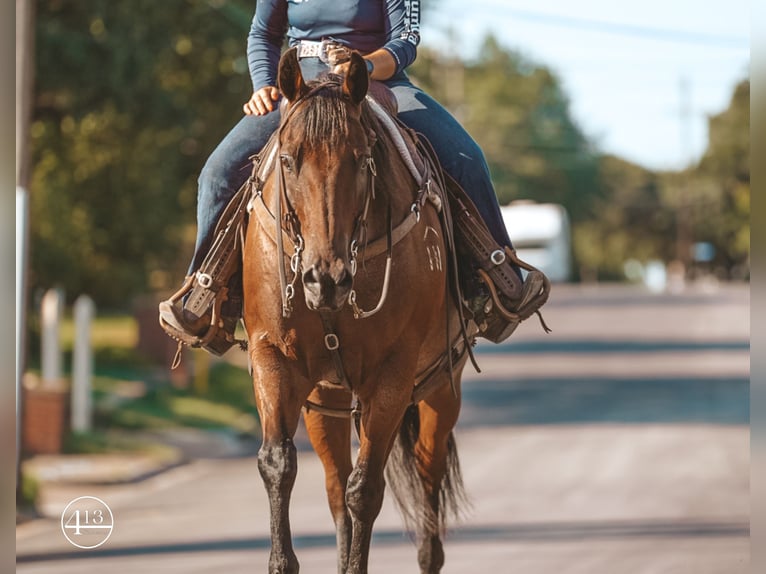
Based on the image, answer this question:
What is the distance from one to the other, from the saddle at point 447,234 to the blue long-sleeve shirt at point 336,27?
0.24m

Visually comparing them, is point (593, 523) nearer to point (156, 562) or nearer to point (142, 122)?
point (156, 562)

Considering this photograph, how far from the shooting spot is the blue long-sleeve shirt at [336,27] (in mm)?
6352

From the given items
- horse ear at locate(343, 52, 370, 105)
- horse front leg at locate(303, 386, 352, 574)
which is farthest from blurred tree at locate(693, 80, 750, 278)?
horse ear at locate(343, 52, 370, 105)

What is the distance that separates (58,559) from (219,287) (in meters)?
8.15

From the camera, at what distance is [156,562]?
13180 millimetres

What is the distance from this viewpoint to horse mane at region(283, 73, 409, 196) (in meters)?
5.41

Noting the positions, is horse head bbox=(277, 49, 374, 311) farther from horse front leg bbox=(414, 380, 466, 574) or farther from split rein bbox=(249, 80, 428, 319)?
horse front leg bbox=(414, 380, 466, 574)

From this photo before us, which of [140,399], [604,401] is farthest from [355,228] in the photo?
[604,401]

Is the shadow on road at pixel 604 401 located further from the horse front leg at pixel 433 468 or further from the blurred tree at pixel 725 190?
the blurred tree at pixel 725 190

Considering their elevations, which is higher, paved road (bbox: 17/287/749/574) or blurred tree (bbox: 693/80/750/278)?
blurred tree (bbox: 693/80/750/278)

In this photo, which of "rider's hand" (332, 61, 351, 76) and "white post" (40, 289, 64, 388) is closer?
"rider's hand" (332, 61, 351, 76)

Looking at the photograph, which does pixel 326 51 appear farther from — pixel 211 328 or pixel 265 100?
pixel 211 328

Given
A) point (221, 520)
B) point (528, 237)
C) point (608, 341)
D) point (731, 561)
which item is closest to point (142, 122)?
point (221, 520)

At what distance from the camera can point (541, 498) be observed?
17781 mm
